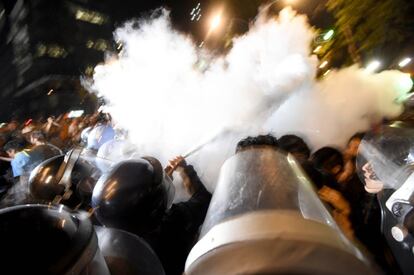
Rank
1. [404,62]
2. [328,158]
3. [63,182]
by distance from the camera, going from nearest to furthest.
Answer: [63,182]
[328,158]
[404,62]

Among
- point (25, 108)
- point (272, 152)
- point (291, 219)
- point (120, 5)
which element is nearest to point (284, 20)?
point (272, 152)

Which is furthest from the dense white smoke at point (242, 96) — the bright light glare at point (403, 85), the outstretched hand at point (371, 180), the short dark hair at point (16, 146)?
the short dark hair at point (16, 146)

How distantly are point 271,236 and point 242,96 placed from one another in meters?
4.50

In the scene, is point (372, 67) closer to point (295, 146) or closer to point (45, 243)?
point (295, 146)

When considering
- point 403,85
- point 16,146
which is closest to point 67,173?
point 16,146

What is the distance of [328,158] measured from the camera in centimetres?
517

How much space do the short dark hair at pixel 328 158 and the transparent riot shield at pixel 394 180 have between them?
43.8 inches

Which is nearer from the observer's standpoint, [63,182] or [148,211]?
[148,211]

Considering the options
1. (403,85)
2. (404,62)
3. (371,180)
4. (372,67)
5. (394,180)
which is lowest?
(404,62)

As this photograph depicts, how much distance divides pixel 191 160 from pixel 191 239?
2444 mm

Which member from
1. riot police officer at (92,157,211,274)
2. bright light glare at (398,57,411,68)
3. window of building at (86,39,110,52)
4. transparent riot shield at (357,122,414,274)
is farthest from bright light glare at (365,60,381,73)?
window of building at (86,39,110,52)

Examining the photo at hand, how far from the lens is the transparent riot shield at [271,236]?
1.24 meters

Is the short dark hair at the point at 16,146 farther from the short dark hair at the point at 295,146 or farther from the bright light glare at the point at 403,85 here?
the bright light glare at the point at 403,85

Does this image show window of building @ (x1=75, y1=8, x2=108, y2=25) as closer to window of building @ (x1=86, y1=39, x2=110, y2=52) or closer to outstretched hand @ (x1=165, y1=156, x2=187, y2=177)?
window of building @ (x1=86, y1=39, x2=110, y2=52)
